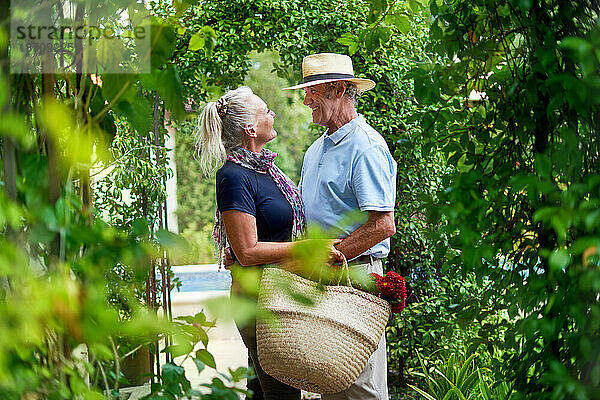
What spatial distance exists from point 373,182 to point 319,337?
0.61 meters

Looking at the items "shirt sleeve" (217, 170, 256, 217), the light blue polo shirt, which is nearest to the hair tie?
"shirt sleeve" (217, 170, 256, 217)

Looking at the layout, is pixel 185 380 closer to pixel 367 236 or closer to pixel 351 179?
pixel 367 236

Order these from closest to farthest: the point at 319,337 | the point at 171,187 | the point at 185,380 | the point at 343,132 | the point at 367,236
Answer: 1. the point at 185,380
2. the point at 319,337
3. the point at 367,236
4. the point at 343,132
5. the point at 171,187

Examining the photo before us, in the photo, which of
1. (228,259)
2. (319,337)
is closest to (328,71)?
(228,259)

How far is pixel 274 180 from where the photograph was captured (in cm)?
224

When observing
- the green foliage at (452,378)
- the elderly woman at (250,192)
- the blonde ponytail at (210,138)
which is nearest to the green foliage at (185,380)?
the elderly woman at (250,192)

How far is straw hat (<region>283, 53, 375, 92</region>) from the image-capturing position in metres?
2.40

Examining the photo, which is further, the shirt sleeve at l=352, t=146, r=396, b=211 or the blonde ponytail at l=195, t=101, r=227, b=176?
the blonde ponytail at l=195, t=101, r=227, b=176

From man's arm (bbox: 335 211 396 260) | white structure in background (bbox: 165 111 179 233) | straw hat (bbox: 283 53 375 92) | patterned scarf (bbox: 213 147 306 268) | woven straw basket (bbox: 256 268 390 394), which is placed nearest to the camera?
woven straw basket (bbox: 256 268 390 394)

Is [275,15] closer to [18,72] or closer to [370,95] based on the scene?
[370,95]

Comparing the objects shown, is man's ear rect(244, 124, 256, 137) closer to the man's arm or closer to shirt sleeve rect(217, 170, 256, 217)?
shirt sleeve rect(217, 170, 256, 217)

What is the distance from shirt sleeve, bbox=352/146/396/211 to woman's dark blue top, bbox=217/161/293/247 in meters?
0.26

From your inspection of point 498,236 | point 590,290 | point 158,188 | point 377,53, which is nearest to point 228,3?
point 377,53

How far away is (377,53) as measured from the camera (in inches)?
140
